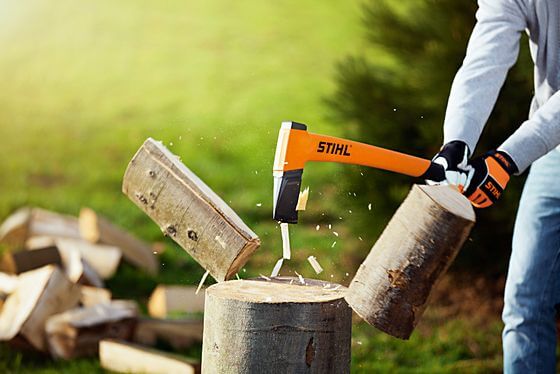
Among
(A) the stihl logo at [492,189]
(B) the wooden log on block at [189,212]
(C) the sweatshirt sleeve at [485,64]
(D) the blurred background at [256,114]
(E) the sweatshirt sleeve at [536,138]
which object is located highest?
(C) the sweatshirt sleeve at [485,64]

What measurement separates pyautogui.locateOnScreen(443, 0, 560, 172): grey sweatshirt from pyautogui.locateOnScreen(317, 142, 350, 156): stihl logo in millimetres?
408

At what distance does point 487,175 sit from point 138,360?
2.10m

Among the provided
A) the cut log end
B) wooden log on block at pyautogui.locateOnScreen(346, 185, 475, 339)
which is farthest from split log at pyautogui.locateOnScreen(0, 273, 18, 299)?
wooden log on block at pyautogui.locateOnScreen(346, 185, 475, 339)

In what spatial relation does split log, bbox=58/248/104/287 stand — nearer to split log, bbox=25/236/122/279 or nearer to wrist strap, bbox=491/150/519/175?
split log, bbox=25/236/122/279

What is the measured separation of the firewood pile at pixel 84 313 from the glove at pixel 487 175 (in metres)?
1.72

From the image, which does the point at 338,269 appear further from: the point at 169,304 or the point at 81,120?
the point at 81,120

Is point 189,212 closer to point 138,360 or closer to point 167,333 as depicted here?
point 138,360

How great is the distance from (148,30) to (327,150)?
11886 mm

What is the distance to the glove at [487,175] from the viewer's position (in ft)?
8.75

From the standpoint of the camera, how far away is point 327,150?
2660 mm

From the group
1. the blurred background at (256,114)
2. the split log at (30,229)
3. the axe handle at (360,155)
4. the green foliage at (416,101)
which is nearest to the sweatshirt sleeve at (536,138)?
the axe handle at (360,155)

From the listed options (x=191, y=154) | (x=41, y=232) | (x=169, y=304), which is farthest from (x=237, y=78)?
(x=169, y=304)

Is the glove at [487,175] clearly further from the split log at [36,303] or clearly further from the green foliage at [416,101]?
the split log at [36,303]

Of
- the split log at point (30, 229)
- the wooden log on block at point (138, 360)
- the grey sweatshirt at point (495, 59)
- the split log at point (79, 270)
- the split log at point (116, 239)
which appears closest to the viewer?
the grey sweatshirt at point (495, 59)
